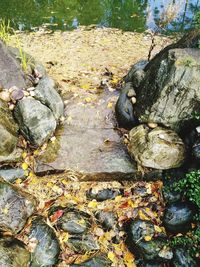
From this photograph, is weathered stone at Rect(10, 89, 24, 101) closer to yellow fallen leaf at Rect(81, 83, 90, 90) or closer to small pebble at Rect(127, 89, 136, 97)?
yellow fallen leaf at Rect(81, 83, 90, 90)

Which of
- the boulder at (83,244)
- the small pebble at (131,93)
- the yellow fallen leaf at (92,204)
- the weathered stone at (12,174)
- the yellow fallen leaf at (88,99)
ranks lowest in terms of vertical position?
the boulder at (83,244)

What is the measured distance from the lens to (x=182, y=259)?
11.7 feet

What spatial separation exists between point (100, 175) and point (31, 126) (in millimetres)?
1170

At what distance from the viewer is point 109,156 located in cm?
436

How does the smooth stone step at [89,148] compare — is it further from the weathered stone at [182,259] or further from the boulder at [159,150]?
the weathered stone at [182,259]

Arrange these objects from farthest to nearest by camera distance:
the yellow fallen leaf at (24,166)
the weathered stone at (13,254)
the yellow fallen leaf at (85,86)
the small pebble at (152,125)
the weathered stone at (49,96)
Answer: the yellow fallen leaf at (85,86) < the weathered stone at (49,96) < the small pebble at (152,125) < the yellow fallen leaf at (24,166) < the weathered stone at (13,254)

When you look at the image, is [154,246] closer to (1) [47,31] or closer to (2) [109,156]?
(2) [109,156]

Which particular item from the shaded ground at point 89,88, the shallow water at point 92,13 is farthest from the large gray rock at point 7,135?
the shallow water at point 92,13

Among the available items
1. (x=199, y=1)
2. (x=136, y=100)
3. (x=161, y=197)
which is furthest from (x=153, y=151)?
(x=199, y=1)

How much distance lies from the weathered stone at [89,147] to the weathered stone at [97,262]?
1036mm

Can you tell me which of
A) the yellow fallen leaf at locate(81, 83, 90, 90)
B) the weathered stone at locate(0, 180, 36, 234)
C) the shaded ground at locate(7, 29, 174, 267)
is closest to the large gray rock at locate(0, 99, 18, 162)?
the shaded ground at locate(7, 29, 174, 267)

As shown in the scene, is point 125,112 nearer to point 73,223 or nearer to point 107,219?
point 107,219

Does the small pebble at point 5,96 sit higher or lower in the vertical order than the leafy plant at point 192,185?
higher

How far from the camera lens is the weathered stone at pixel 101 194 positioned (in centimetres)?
409
